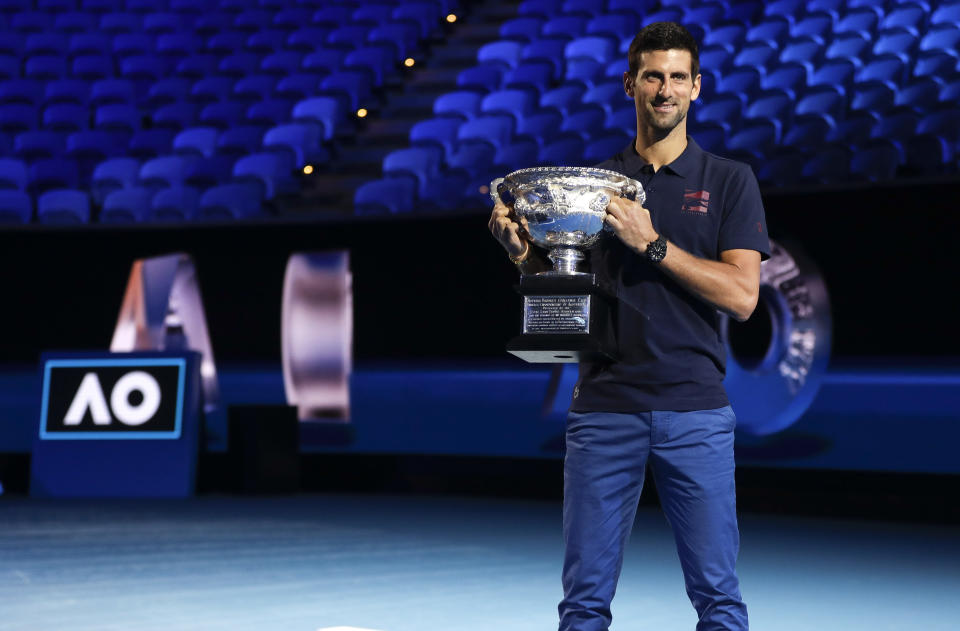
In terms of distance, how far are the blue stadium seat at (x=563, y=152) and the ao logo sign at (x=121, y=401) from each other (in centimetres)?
324

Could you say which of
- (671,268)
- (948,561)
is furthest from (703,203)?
(948,561)

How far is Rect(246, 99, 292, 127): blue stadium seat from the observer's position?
11305mm

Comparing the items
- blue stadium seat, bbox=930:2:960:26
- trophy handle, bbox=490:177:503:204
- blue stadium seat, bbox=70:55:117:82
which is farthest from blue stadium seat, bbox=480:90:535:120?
trophy handle, bbox=490:177:503:204

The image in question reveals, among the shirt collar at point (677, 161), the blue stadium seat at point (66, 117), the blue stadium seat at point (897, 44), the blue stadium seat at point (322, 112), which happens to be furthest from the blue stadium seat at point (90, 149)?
the shirt collar at point (677, 161)

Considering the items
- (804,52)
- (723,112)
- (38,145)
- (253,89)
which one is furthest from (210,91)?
(804,52)

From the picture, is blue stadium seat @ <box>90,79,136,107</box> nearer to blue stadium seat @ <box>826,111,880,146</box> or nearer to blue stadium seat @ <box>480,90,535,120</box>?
blue stadium seat @ <box>480,90,535,120</box>

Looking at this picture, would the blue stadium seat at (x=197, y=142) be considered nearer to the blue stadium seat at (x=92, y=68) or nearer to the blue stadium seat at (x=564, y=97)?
the blue stadium seat at (x=92, y=68)

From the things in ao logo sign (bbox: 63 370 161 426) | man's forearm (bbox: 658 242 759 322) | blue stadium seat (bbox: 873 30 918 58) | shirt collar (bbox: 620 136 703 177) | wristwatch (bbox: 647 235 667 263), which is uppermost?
blue stadium seat (bbox: 873 30 918 58)

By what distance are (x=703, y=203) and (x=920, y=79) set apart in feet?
23.9

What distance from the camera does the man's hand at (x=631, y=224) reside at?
2221 millimetres

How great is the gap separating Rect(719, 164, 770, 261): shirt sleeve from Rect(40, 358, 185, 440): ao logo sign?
6278mm

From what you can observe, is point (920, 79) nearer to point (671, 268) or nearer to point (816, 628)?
point (816, 628)

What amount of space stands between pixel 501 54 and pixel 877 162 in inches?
202

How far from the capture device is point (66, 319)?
892 centimetres
